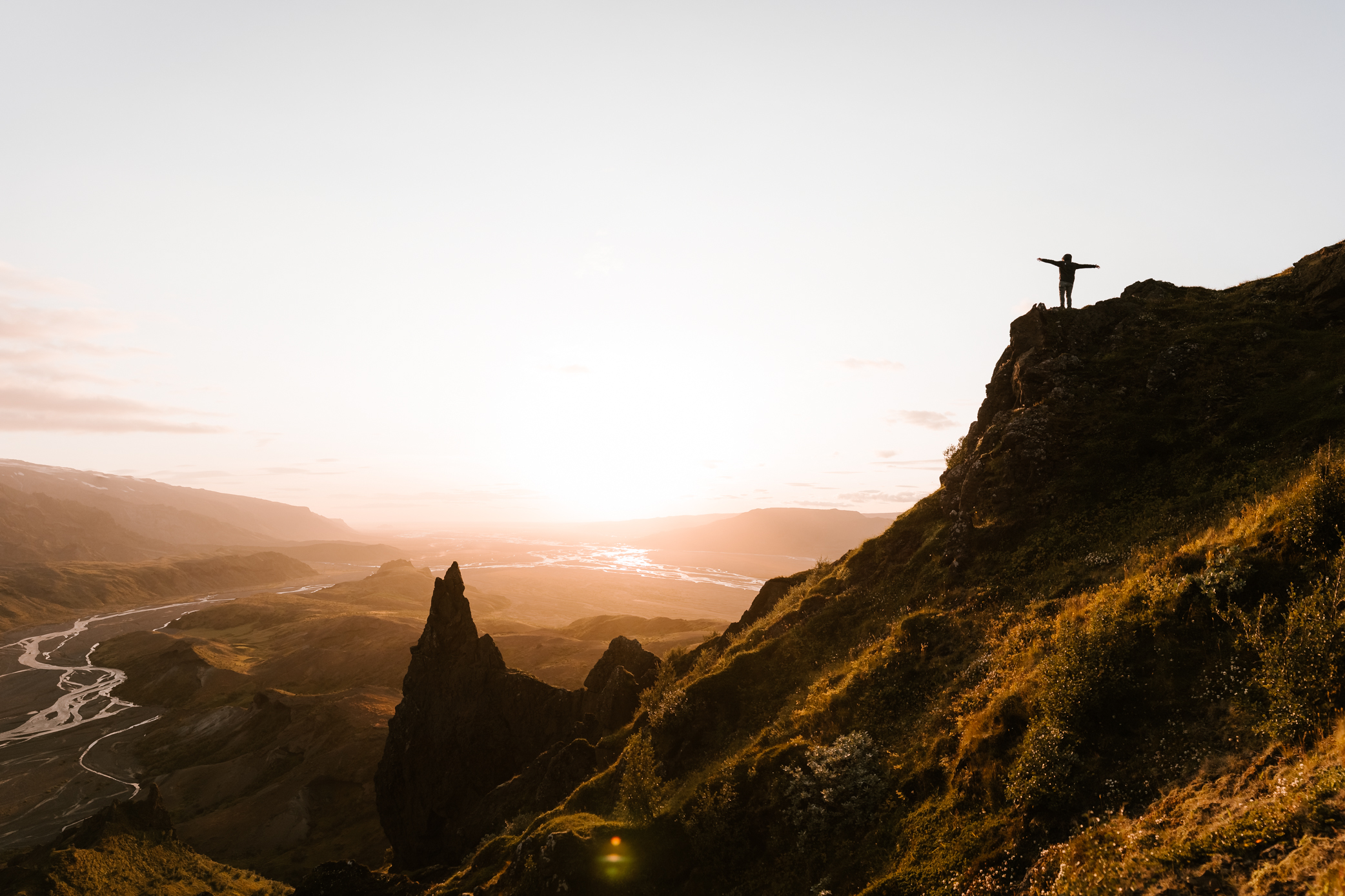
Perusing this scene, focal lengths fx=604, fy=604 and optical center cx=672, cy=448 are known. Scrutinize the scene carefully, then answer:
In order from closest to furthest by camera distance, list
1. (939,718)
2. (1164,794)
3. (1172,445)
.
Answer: (1164,794)
(939,718)
(1172,445)

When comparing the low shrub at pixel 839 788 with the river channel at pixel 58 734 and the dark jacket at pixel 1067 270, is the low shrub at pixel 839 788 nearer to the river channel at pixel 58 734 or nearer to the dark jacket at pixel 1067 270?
the dark jacket at pixel 1067 270

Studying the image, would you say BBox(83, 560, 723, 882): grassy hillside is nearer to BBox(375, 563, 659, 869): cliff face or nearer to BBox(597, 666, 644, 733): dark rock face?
BBox(375, 563, 659, 869): cliff face

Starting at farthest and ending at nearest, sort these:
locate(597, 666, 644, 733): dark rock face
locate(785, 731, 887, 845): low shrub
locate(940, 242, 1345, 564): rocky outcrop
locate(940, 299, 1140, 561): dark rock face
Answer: locate(597, 666, 644, 733): dark rock face
locate(940, 299, 1140, 561): dark rock face
locate(940, 242, 1345, 564): rocky outcrop
locate(785, 731, 887, 845): low shrub

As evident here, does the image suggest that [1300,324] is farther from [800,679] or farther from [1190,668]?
[800,679]

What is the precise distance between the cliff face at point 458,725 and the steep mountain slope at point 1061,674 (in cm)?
980

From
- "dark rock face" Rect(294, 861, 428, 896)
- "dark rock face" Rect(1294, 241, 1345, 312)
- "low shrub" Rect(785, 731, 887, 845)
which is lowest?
"dark rock face" Rect(294, 861, 428, 896)

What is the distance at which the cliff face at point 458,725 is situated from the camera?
41219mm

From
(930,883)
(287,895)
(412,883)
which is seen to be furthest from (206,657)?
(930,883)

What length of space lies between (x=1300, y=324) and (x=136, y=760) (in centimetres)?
12494

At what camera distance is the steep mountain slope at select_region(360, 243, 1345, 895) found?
9.91 m

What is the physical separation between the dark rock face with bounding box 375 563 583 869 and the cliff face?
0.19ft

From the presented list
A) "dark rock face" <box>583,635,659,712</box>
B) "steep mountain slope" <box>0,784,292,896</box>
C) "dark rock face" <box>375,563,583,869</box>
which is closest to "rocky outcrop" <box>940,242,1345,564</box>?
"dark rock face" <box>583,635,659,712</box>

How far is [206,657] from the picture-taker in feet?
393

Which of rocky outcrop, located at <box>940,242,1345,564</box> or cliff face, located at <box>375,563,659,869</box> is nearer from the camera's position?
rocky outcrop, located at <box>940,242,1345,564</box>
